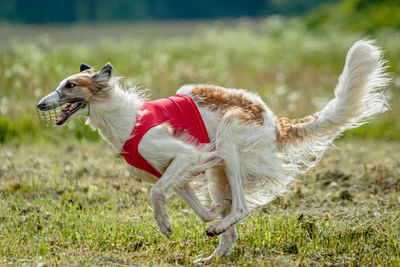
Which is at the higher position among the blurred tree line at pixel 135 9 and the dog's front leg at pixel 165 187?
the dog's front leg at pixel 165 187

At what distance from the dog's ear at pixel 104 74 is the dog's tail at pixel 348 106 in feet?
5.51

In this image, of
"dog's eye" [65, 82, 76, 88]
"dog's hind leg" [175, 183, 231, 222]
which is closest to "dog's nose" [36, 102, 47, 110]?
"dog's eye" [65, 82, 76, 88]

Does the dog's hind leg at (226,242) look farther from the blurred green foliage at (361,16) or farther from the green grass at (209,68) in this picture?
the blurred green foliage at (361,16)

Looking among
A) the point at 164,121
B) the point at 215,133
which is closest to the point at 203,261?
the point at 215,133

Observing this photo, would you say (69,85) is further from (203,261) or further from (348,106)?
(348,106)

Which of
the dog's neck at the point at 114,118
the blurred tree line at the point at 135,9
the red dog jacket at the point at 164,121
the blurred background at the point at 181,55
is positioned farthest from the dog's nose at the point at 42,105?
the blurred tree line at the point at 135,9

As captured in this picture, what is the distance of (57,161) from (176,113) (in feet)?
12.7

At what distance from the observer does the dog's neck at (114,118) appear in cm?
487

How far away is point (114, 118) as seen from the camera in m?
4.89

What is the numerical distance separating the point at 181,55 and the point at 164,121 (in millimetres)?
13813

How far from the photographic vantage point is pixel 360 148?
32.1 ft

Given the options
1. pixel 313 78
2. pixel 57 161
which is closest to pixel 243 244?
pixel 57 161

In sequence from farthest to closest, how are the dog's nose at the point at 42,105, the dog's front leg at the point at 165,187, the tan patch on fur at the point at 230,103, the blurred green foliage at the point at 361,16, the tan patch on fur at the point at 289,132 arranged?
the blurred green foliage at the point at 361,16 → the tan patch on fur at the point at 289,132 → the tan patch on fur at the point at 230,103 → the dog's front leg at the point at 165,187 → the dog's nose at the point at 42,105

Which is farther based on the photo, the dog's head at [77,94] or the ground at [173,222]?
the ground at [173,222]
